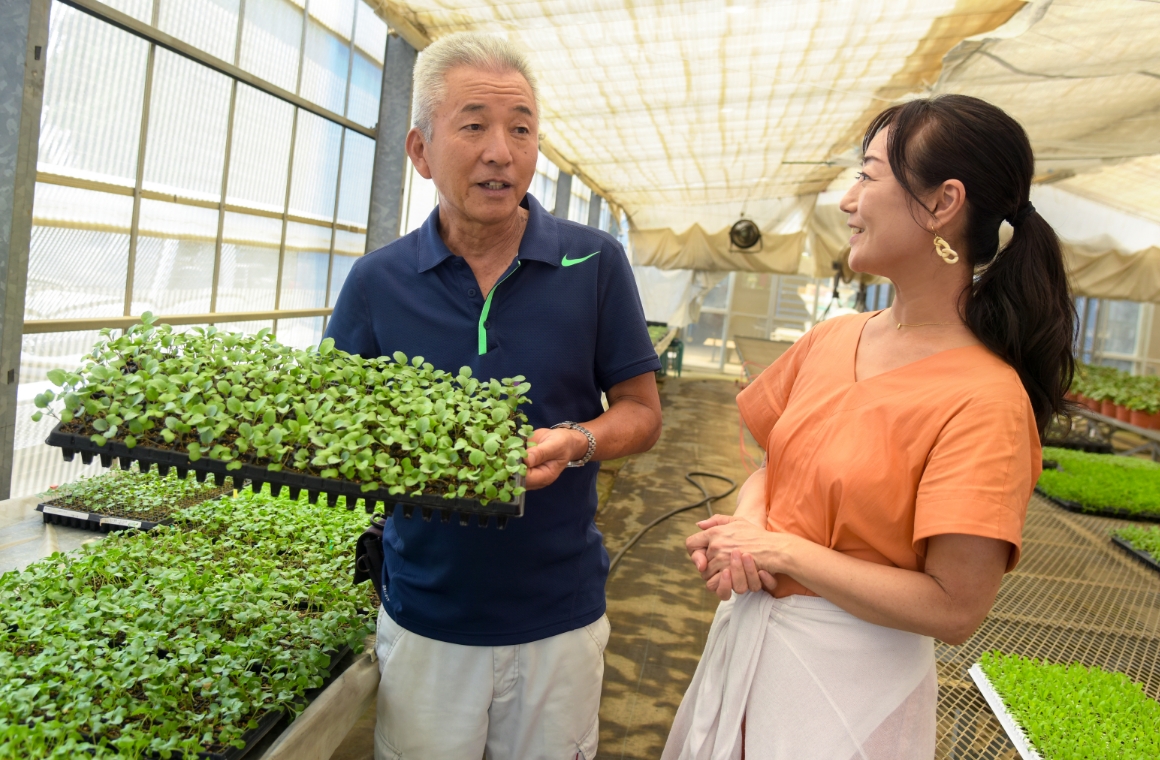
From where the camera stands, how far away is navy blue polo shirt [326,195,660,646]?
1.46 m

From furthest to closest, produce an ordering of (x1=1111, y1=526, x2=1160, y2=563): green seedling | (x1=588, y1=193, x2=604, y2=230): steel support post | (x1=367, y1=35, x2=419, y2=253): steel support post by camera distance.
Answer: (x1=588, y1=193, x2=604, y2=230): steel support post, (x1=367, y1=35, x2=419, y2=253): steel support post, (x1=1111, y1=526, x2=1160, y2=563): green seedling

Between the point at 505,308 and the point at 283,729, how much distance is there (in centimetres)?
87

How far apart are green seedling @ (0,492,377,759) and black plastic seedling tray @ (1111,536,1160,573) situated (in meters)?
4.03

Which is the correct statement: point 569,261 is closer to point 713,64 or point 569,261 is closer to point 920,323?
point 920,323

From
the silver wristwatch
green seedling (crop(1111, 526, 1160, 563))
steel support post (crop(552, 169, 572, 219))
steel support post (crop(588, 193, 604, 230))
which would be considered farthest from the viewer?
steel support post (crop(588, 193, 604, 230))

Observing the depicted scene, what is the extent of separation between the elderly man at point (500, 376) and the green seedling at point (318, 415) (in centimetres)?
11

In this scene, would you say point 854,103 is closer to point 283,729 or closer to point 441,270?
point 441,270

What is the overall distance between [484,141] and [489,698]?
1037 millimetres

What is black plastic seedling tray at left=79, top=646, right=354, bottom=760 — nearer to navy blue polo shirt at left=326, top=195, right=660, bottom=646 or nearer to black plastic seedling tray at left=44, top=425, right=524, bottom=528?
navy blue polo shirt at left=326, top=195, right=660, bottom=646

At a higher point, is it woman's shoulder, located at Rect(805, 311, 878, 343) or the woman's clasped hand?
woman's shoulder, located at Rect(805, 311, 878, 343)

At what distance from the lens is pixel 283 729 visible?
4.67 feet

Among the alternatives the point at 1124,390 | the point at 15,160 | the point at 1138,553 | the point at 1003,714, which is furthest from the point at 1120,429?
the point at 15,160

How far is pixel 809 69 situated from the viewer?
18.8 feet

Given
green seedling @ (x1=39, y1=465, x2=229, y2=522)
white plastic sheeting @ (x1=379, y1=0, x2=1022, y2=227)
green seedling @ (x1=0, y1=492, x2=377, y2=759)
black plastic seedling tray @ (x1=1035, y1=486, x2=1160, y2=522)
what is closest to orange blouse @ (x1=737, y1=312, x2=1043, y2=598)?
green seedling @ (x1=0, y1=492, x2=377, y2=759)
